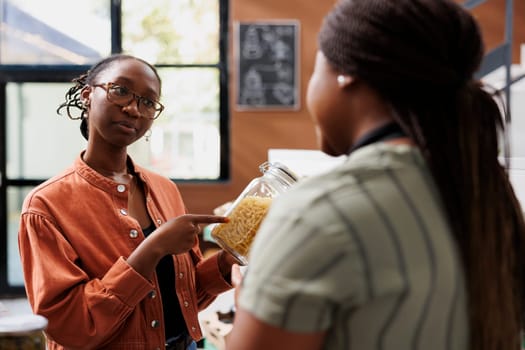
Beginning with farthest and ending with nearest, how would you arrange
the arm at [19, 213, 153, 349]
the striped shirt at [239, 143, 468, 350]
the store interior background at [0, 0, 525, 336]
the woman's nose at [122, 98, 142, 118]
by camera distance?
the store interior background at [0, 0, 525, 336] < the woman's nose at [122, 98, 142, 118] < the arm at [19, 213, 153, 349] < the striped shirt at [239, 143, 468, 350]

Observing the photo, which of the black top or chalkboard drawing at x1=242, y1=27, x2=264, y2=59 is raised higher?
chalkboard drawing at x1=242, y1=27, x2=264, y2=59

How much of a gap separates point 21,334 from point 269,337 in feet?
1.29

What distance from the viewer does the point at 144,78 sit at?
1.42 metres

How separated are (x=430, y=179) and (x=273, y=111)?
4327mm

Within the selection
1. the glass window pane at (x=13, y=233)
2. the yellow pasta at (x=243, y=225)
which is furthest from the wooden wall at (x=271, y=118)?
the yellow pasta at (x=243, y=225)

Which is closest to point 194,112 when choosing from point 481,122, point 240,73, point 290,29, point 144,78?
point 240,73

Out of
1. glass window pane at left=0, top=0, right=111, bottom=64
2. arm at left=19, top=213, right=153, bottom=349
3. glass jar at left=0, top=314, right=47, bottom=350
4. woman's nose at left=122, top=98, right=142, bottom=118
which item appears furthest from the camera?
glass window pane at left=0, top=0, right=111, bottom=64

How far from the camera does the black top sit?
1.40 meters

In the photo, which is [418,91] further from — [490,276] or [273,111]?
[273,111]

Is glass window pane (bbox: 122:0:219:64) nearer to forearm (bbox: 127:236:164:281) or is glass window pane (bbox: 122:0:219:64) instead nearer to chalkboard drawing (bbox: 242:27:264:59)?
chalkboard drawing (bbox: 242:27:264:59)

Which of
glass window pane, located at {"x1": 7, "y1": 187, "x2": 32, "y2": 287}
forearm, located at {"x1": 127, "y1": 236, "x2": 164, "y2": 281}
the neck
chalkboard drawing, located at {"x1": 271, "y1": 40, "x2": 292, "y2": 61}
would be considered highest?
chalkboard drawing, located at {"x1": 271, "y1": 40, "x2": 292, "y2": 61}

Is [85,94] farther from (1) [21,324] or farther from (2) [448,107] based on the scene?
(2) [448,107]

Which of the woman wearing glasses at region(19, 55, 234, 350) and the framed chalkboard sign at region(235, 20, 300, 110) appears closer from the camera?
the woman wearing glasses at region(19, 55, 234, 350)

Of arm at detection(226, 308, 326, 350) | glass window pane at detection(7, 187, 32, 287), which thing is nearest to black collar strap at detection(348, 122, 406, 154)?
arm at detection(226, 308, 326, 350)
